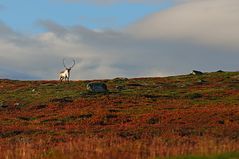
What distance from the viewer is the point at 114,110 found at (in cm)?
4838

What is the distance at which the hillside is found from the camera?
74.7 feet

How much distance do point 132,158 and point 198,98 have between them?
120 feet

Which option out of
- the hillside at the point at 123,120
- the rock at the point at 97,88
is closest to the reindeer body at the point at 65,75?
the hillside at the point at 123,120

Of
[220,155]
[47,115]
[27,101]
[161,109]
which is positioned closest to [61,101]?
[27,101]

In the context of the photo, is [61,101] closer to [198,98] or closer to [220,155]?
[198,98]

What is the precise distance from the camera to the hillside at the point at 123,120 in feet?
74.7

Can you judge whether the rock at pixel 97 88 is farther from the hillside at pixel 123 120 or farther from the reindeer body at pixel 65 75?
the reindeer body at pixel 65 75

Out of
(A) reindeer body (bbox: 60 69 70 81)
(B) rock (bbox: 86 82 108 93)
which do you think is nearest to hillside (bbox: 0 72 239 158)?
(B) rock (bbox: 86 82 108 93)

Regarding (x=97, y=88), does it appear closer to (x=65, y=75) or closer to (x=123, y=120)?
(x=123, y=120)

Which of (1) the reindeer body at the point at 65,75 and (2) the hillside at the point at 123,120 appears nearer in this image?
(2) the hillside at the point at 123,120

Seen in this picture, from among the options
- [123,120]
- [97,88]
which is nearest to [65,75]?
[97,88]

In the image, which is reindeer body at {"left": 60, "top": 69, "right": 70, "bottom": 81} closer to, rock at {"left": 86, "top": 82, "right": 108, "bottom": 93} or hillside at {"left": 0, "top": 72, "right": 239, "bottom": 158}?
hillside at {"left": 0, "top": 72, "right": 239, "bottom": 158}

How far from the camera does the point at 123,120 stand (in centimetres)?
4188

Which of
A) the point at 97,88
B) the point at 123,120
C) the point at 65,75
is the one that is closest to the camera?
the point at 123,120
